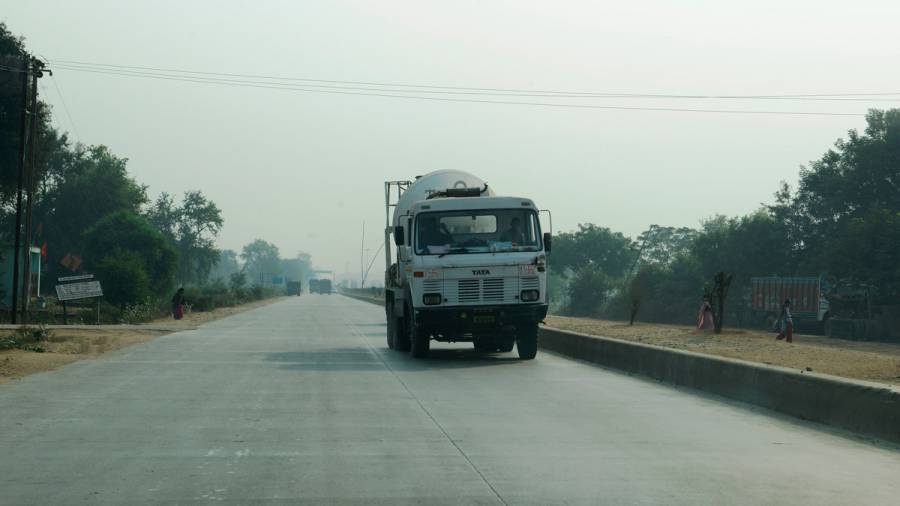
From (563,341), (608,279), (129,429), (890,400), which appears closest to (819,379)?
(890,400)

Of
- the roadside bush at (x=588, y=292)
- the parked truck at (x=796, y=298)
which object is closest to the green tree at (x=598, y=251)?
the roadside bush at (x=588, y=292)

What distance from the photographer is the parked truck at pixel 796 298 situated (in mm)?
47875

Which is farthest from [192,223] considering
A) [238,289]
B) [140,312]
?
[140,312]

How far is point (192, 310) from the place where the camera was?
66.4 metres

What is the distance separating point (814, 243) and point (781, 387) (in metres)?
56.6

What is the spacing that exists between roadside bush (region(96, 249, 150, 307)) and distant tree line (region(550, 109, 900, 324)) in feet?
80.2

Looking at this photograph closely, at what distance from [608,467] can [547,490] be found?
1155 mm

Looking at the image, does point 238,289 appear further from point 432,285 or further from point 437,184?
point 432,285

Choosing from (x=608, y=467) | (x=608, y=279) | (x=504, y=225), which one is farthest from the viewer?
(x=608, y=279)

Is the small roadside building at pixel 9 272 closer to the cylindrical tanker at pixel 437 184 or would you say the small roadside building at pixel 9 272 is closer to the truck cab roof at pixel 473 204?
the cylindrical tanker at pixel 437 184

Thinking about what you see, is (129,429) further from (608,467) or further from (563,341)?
(563,341)

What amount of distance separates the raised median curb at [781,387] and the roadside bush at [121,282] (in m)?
36.7

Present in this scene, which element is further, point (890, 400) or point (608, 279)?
point (608, 279)

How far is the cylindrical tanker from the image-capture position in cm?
2322
